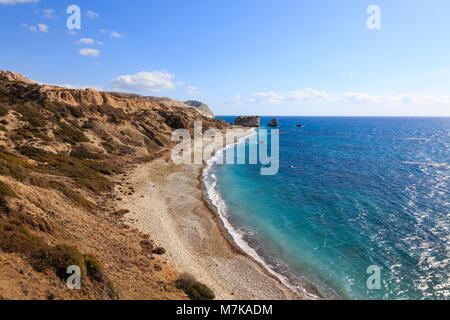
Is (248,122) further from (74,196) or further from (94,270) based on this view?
(94,270)

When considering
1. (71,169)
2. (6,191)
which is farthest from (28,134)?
(6,191)

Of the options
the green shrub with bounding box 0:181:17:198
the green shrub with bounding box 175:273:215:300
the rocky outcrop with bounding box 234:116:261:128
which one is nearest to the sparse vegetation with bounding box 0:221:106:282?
the green shrub with bounding box 0:181:17:198

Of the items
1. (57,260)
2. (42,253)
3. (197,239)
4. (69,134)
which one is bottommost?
(197,239)

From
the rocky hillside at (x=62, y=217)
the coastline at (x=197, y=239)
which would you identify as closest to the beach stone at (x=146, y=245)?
the rocky hillside at (x=62, y=217)

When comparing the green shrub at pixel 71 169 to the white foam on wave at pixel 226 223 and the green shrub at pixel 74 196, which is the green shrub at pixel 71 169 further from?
the white foam on wave at pixel 226 223

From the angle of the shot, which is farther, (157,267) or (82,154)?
(82,154)
